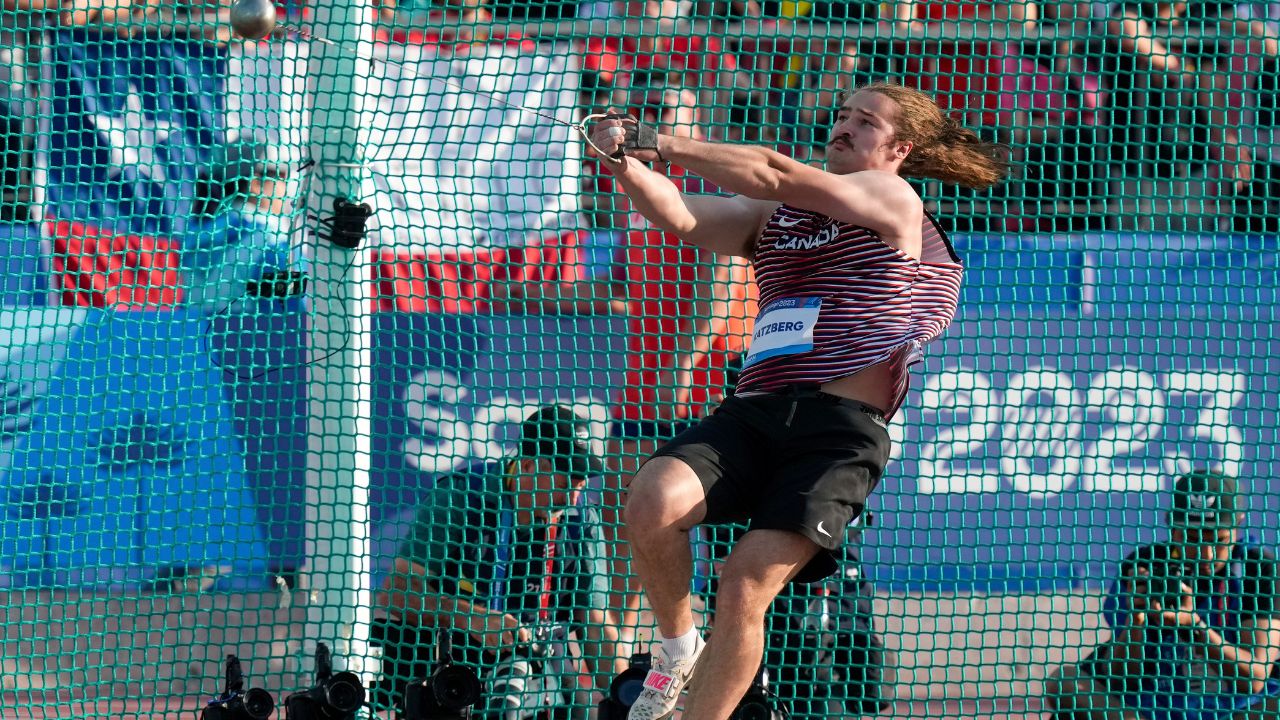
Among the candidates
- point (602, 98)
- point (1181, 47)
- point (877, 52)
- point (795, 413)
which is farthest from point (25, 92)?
point (1181, 47)

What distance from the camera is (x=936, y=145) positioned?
376 cm

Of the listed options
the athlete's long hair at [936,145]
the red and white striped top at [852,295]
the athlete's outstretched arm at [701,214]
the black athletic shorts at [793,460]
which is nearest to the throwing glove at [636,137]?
the athlete's outstretched arm at [701,214]

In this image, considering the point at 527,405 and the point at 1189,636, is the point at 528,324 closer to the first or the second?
the point at 527,405

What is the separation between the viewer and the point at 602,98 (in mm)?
5461

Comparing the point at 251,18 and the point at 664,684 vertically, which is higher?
the point at 251,18

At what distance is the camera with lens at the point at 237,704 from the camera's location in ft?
14.4

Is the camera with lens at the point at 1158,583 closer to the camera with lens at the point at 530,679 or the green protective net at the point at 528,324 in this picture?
the green protective net at the point at 528,324

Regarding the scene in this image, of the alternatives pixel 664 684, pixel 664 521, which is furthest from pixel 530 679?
pixel 664 521

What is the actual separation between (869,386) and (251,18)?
1987 millimetres

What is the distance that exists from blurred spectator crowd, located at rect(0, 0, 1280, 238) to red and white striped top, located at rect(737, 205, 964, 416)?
153 cm

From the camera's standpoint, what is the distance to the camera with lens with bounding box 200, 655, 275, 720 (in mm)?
4383

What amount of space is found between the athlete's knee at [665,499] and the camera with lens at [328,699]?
1.64m

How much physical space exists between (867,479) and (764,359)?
1.39 ft

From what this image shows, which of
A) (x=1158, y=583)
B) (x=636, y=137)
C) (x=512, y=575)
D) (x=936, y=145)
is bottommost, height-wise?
(x=512, y=575)
